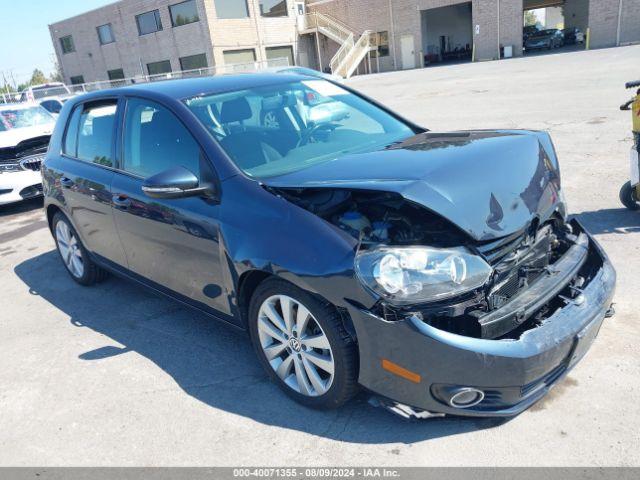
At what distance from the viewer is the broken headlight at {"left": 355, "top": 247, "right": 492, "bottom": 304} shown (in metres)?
2.42

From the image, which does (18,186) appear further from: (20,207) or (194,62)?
(194,62)

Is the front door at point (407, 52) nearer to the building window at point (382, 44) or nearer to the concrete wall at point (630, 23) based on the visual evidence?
the building window at point (382, 44)

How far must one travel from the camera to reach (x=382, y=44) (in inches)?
1601

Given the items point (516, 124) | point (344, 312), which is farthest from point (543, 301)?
point (516, 124)

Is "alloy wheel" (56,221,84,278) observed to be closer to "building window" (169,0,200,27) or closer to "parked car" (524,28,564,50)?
"building window" (169,0,200,27)

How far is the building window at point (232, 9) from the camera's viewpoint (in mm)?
37031

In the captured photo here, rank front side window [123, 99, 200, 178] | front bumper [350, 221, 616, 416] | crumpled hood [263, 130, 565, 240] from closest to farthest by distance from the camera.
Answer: front bumper [350, 221, 616, 416], crumpled hood [263, 130, 565, 240], front side window [123, 99, 200, 178]

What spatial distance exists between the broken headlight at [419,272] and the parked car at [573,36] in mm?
42387

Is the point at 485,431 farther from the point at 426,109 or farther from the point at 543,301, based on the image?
the point at 426,109

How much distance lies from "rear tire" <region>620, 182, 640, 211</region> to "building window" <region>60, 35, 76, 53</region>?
52.4m

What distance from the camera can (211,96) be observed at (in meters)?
3.67

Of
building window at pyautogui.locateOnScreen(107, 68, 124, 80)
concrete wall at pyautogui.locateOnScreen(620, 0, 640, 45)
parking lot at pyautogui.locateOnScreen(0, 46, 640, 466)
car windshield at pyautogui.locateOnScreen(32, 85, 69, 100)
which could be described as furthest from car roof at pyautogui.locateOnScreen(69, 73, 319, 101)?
building window at pyautogui.locateOnScreen(107, 68, 124, 80)

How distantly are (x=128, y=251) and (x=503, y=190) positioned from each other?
111 inches

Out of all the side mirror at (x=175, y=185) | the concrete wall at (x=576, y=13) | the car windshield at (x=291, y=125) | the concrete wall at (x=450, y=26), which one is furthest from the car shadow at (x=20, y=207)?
the concrete wall at (x=576, y=13)
